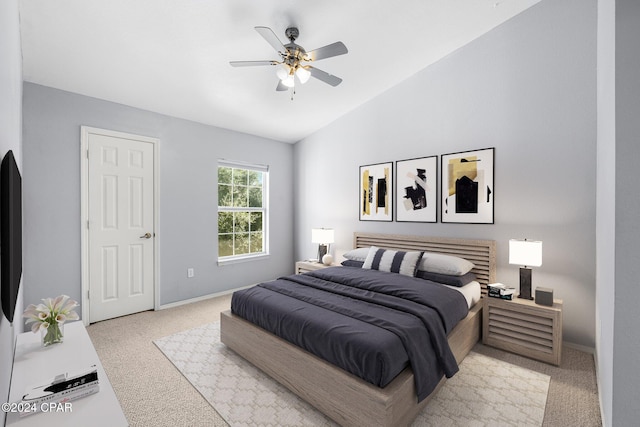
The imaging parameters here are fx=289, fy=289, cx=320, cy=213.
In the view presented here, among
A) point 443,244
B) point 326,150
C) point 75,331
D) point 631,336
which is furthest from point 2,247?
point 326,150

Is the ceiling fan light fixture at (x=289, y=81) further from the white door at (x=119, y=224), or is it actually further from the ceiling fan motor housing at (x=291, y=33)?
the white door at (x=119, y=224)

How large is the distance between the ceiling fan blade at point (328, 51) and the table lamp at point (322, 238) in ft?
8.52

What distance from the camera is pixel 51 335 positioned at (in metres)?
1.75

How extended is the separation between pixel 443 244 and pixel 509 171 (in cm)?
103

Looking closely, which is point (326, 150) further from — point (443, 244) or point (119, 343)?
point (119, 343)

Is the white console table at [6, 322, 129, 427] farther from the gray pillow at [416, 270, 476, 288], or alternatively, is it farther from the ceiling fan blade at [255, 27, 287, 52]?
the gray pillow at [416, 270, 476, 288]

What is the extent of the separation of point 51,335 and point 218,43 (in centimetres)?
252

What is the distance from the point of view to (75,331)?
197 centimetres

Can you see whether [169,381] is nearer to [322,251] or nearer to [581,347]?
[322,251]

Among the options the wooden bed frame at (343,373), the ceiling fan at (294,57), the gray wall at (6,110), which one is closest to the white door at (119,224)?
the wooden bed frame at (343,373)

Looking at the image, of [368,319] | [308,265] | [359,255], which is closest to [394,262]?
[359,255]

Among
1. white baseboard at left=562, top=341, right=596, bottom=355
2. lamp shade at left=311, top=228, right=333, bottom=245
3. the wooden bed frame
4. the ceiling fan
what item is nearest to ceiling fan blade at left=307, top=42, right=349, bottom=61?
the ceiling fan

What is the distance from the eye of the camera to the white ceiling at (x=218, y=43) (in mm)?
2234

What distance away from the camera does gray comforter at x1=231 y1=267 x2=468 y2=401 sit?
1695 millimetres
